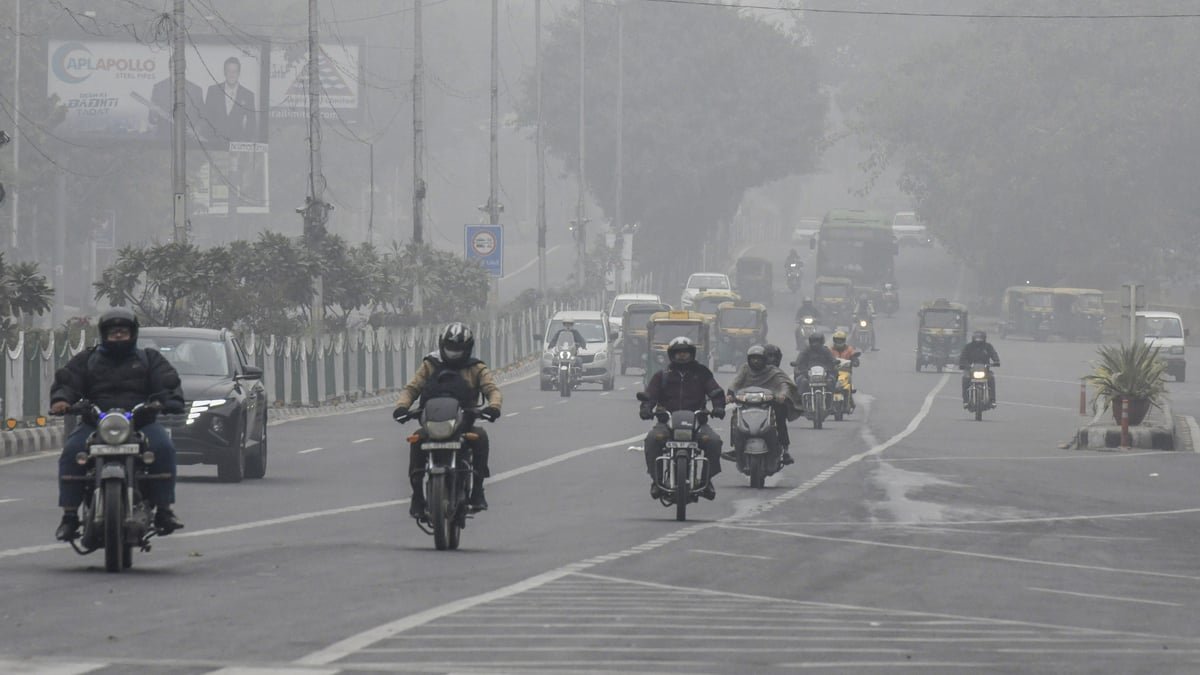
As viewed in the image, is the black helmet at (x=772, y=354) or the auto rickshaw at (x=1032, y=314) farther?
the auto rickshaw at (x=1032, y=314)

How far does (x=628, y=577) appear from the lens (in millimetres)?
14555

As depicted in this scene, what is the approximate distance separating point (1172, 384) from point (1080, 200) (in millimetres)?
40077

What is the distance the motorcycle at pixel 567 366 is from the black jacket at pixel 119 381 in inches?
1449

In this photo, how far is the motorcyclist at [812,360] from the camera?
3903 centimetres

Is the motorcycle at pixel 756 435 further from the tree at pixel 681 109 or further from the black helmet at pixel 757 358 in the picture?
the tree at pixel 681 109

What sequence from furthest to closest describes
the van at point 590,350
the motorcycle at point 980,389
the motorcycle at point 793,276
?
the motorcycle at point 793,276
the van at point 590,350
the motorcycle at point 980,389

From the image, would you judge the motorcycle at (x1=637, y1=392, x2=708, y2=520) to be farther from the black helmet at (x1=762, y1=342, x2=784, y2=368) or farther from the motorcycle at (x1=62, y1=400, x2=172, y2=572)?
the motorcycle at (x1=62, y1=400, x2=172, y2=572)

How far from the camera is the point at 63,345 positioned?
3312cm

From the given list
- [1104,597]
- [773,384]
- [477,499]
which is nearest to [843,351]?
[773,384]

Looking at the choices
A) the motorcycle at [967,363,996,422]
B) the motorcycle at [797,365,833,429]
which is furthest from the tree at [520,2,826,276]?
the motorcycle at [797,365,833,429]

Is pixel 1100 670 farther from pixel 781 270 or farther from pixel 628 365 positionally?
pixel 781 270

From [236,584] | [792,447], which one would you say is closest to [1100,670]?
[236,584]

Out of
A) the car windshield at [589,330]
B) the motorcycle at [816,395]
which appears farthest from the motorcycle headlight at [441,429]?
the car windshield at [589,330]

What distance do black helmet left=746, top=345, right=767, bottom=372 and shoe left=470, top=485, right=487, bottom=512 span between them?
25.7 feet
